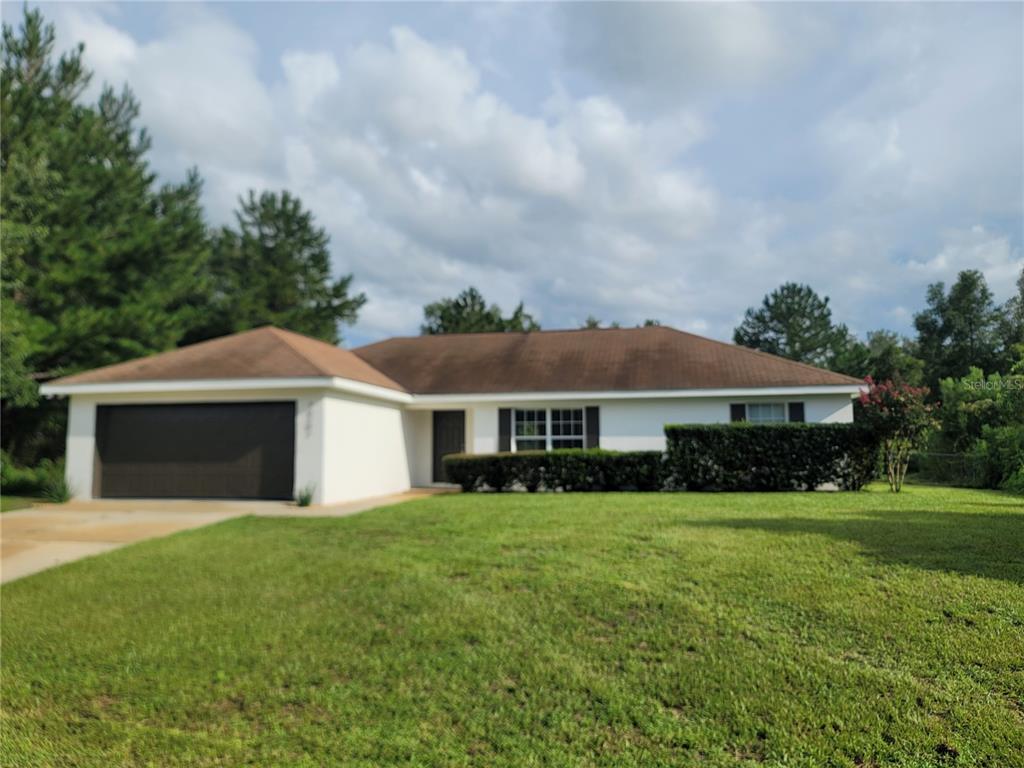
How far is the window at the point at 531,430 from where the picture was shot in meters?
18.2

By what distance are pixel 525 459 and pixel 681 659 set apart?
416 inches

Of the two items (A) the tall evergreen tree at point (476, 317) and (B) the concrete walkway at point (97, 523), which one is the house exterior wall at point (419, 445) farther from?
(A) the tall evergreen tree at point (476, 317)

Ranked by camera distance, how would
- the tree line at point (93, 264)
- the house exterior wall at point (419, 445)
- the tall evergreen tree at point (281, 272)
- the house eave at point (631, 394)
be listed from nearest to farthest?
the house eave at point (631, 394) → the tree line at point (93, 264) → the house exterior wall at point (419, 445) → the tall evergreen tree at point (281, 272)

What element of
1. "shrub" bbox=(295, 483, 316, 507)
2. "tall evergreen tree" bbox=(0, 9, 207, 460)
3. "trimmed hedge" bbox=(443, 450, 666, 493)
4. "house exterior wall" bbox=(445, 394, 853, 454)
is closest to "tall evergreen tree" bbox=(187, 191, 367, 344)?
"tall evergreen tree" bbox=(0, 9, 207, 460)

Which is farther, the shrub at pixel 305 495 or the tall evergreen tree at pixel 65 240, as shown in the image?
the tall evergreen tree at pixel 65 240

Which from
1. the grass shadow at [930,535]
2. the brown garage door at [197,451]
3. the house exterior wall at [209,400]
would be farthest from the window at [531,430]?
the grass shadow at [930,535]

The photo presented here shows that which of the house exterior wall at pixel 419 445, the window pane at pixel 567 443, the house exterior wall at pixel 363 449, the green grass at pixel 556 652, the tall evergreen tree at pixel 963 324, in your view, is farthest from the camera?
the house exterior wall at pixel 419 445

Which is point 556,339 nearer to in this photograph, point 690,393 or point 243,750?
point 690,393

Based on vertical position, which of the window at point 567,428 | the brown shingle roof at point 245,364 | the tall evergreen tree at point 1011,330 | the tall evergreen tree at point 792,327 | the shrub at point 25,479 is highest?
the tall evergreen tree at point 792,327

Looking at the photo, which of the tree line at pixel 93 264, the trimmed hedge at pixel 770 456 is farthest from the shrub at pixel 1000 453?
the trimmed hedge at pixel 770 456

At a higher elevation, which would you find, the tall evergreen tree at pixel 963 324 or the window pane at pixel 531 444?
the tall evergreen tree at pixel 963 324

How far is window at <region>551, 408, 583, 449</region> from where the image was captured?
18.0 meters

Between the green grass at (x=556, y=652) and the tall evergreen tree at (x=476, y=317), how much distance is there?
36.8 meters

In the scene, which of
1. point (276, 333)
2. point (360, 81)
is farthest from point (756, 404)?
point (276, 333)
